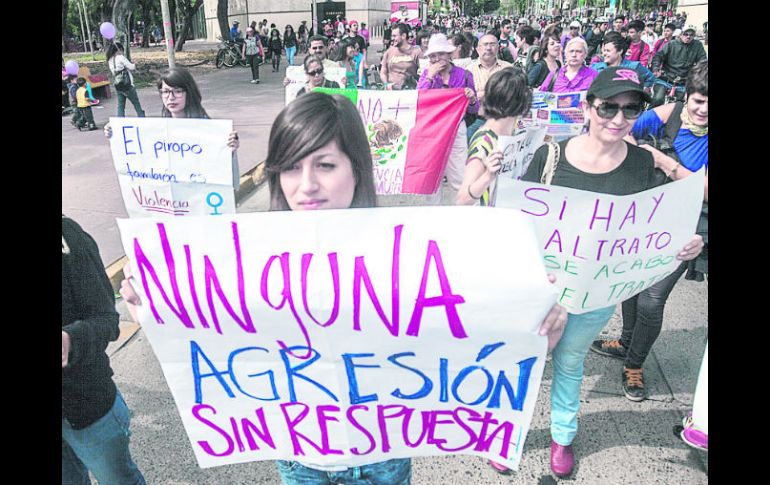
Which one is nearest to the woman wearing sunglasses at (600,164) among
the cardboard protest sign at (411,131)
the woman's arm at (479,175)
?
the woman's arm at (479,175)

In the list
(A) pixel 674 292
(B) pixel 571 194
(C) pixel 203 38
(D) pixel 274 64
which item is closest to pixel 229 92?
(D) pixel 274 64

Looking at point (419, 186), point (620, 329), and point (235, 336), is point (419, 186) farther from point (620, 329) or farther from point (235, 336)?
point (235, 336)

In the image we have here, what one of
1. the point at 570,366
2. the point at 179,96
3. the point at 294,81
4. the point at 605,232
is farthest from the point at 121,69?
the point at 605,232

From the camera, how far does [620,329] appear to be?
369cm

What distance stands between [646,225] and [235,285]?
145cm

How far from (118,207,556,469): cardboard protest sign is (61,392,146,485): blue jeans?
461 millimetres

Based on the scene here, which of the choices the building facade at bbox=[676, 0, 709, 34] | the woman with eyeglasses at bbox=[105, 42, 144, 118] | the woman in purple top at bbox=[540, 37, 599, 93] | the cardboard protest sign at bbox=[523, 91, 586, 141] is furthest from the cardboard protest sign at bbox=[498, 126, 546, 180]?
the building facade at bbox=[676, 0, 709, 34]

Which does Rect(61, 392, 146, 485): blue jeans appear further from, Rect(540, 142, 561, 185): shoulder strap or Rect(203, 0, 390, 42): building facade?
→ Rect(203, 0, 390, 42): building facade

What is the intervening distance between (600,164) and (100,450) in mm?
2099

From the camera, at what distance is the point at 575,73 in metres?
5.20

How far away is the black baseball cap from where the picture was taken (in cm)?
215

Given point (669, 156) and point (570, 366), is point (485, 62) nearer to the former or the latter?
point (669, 156)

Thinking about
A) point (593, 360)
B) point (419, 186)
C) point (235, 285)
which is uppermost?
point (235, 285)

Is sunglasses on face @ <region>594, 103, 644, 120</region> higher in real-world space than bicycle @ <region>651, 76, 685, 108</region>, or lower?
higher
